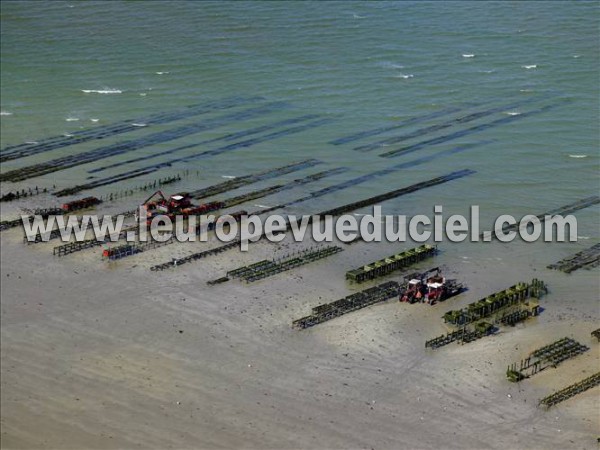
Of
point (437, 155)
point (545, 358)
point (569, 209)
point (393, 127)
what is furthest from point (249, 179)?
point (545, 358)

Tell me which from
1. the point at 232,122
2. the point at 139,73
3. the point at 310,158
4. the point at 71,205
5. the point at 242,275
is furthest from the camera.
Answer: the point at 139,73

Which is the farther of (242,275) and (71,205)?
(71,205)

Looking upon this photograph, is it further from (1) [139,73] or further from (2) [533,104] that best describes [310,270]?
Result: (1) [139,73]

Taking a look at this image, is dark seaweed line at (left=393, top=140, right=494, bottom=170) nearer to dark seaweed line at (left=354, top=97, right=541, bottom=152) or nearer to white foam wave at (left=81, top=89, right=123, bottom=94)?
dark seaweed line at (left=354, top=97, right=541, bottom=152)

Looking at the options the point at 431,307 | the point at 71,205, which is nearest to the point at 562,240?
the point at 431,307

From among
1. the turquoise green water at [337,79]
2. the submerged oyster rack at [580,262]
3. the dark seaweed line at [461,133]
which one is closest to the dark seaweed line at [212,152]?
the turquoise green water at [337,79]

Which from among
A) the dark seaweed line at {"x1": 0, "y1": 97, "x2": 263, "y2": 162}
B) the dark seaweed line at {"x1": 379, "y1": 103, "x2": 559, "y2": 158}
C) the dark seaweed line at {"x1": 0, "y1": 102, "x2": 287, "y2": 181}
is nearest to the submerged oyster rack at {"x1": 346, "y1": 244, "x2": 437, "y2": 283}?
the dark seaweed line at {"x1": 379, "y1": 103, "x2": 559, "y2": 158}

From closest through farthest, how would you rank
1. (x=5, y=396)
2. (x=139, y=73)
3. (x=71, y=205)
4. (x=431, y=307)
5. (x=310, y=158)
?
1. (x=5, y=396)
2. (x=431, y=307)
3. (x=71, y=205)
4. (x=310, y=158)
5. (x=139, y=73)
